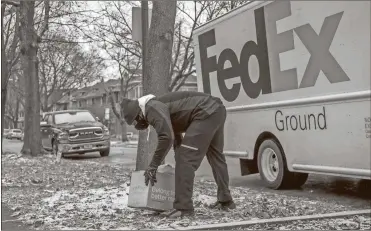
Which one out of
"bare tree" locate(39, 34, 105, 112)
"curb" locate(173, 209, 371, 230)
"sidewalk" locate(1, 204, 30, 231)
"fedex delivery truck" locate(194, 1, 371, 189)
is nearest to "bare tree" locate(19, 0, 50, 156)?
"bare tree" locate(39, 34, 105, 112)

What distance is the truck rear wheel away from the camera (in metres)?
7.82

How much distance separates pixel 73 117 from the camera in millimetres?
19000

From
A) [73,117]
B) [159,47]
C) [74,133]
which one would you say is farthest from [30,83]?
[159,47]

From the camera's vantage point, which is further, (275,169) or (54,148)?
(54,148)

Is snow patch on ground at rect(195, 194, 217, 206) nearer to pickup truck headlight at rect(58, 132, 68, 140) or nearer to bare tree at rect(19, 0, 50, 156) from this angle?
bare tree at rect(19, 0, 50, 156)

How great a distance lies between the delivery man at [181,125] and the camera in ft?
16.4

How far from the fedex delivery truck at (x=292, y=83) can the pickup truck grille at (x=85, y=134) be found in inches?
354

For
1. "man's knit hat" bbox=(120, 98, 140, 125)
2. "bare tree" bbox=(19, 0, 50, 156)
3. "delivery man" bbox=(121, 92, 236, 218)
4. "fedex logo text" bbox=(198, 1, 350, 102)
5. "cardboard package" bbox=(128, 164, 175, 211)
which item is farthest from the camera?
"bare tree" bbox=(19, 0, 50, 156)

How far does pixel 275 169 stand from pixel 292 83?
1686 mm

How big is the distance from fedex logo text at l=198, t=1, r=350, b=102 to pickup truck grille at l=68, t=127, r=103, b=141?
30.4ft

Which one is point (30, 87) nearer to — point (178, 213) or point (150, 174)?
point (150, 174)

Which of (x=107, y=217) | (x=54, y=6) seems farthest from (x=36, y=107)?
(x=107, y=217)

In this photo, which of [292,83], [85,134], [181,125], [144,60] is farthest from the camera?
[85,134]

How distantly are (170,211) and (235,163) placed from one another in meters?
8.14
